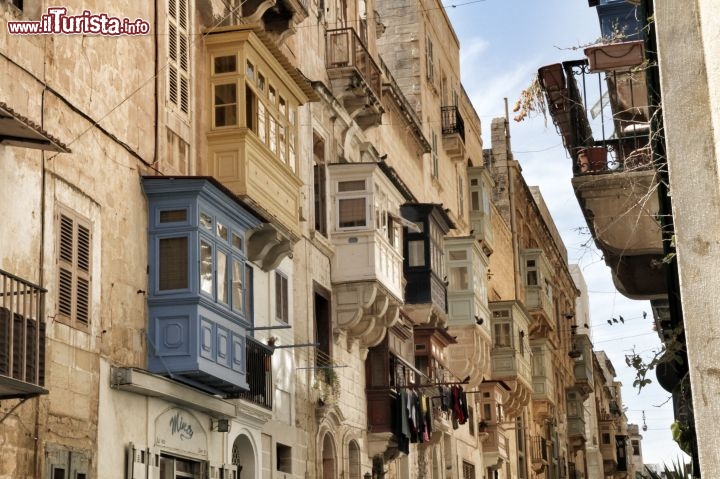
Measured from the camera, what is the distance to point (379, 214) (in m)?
25.9

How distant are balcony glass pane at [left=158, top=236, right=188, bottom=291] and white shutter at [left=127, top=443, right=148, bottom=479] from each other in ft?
7.06

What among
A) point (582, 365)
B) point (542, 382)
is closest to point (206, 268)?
point (542, 382)

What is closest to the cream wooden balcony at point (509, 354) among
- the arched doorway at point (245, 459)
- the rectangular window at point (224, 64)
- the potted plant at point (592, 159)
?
the arched doorway at point (245, 459)

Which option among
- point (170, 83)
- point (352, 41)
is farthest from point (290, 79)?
point (352, 41)

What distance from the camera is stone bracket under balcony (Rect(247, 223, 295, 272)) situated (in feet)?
66.2

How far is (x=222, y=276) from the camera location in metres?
17.7

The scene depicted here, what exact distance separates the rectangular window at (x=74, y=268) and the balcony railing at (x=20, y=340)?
4.51 ft

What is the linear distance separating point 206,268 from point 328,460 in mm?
7981

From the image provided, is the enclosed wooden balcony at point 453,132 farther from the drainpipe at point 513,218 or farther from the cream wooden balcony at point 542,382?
the cream wooden balcony at point 542,382

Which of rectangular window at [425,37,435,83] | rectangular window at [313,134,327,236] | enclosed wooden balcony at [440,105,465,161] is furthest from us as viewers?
enclosed wooden balcony at [440,105,465,161]

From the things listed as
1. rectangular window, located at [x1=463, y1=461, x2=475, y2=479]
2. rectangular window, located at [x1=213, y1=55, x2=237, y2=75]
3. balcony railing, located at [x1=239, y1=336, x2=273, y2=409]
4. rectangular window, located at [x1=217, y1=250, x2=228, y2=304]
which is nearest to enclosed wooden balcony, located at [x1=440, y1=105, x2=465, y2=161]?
rectangular window, located at [x1=463, y1=461, x2=475, y2=479]

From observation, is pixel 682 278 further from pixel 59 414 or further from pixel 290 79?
pixel 290 79

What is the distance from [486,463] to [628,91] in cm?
2885

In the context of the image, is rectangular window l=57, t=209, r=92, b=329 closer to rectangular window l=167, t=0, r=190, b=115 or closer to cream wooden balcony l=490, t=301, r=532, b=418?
rectangular window l=167, t=0, r=190, b=115
